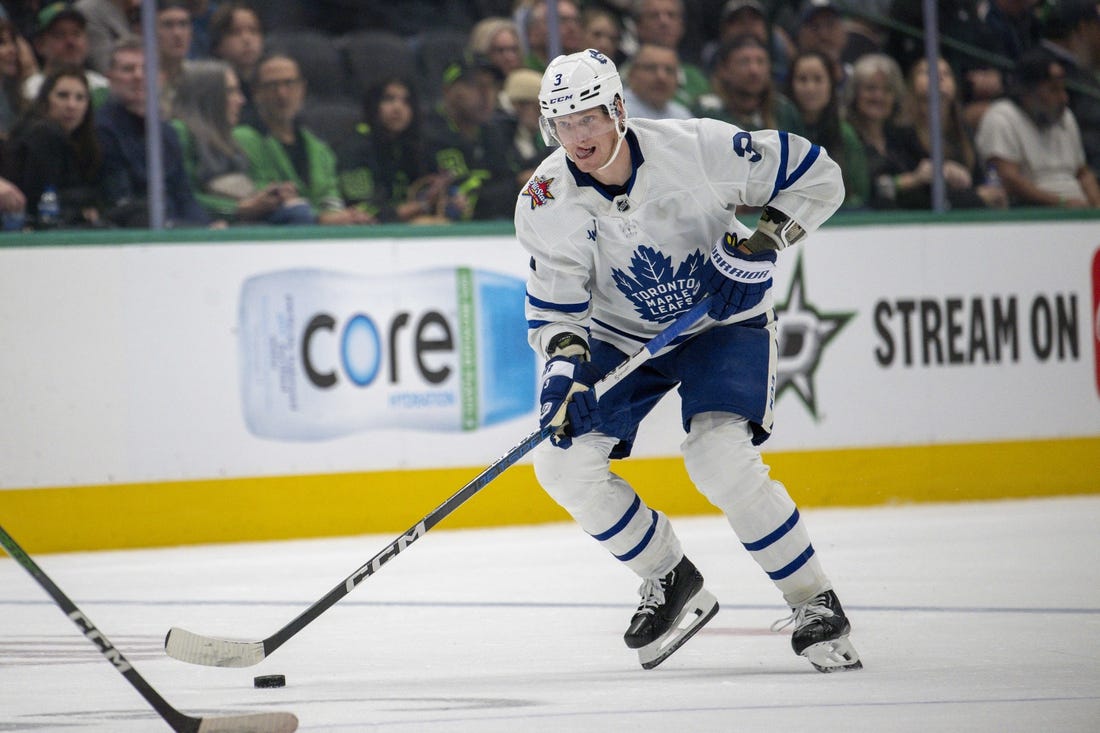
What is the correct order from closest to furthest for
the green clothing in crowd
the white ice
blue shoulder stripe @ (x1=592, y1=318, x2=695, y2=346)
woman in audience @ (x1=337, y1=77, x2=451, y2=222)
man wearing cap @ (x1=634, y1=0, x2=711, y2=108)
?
the white ice
blue shoulder stripe @ (x1=592, y1=318, x2=695, y2=346)
the green clothing in crowd
woman in audience @ (x1=337, y1=77, x2=451, y2=222)
man wearing cap @ (x1=634, y1=0, x2=711, y2=108)

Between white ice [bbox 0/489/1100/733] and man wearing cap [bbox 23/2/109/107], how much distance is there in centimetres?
150

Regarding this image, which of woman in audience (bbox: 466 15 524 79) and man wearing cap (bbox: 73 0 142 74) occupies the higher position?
man wearing cap (bbox: 73 0 142 74)

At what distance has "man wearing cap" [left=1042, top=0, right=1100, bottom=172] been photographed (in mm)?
6680

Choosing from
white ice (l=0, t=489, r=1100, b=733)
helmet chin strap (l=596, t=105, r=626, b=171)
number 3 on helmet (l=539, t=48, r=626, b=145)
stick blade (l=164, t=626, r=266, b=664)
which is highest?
number 3 on helmet (l=539, t=48, r=626, b=145)

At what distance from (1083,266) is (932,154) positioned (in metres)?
0.73

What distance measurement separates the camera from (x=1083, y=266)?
6395 mm

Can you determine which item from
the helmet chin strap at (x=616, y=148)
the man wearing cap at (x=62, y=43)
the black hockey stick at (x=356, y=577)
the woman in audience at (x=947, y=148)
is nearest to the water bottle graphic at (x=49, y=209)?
the man wearing cap at (x=62, y=43)

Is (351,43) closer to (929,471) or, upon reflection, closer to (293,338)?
(293,338)

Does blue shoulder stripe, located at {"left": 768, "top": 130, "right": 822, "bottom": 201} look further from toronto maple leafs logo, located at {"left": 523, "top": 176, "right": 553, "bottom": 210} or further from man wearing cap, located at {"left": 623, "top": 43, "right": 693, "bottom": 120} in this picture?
man wearing cap, located at {"left": 623, "top": 43, "right": 693, "bottom": 120}

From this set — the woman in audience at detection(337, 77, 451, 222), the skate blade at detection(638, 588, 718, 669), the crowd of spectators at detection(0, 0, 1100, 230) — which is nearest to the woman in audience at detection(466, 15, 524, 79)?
the crowd of spectators at detection(0, 0, 1100, 230)

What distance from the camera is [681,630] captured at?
3.31 metres

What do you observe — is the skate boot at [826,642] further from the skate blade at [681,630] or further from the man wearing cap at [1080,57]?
the man wearing cap at [1080,57]

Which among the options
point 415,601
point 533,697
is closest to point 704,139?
point 533,697

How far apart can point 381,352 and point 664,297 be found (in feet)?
8.32
